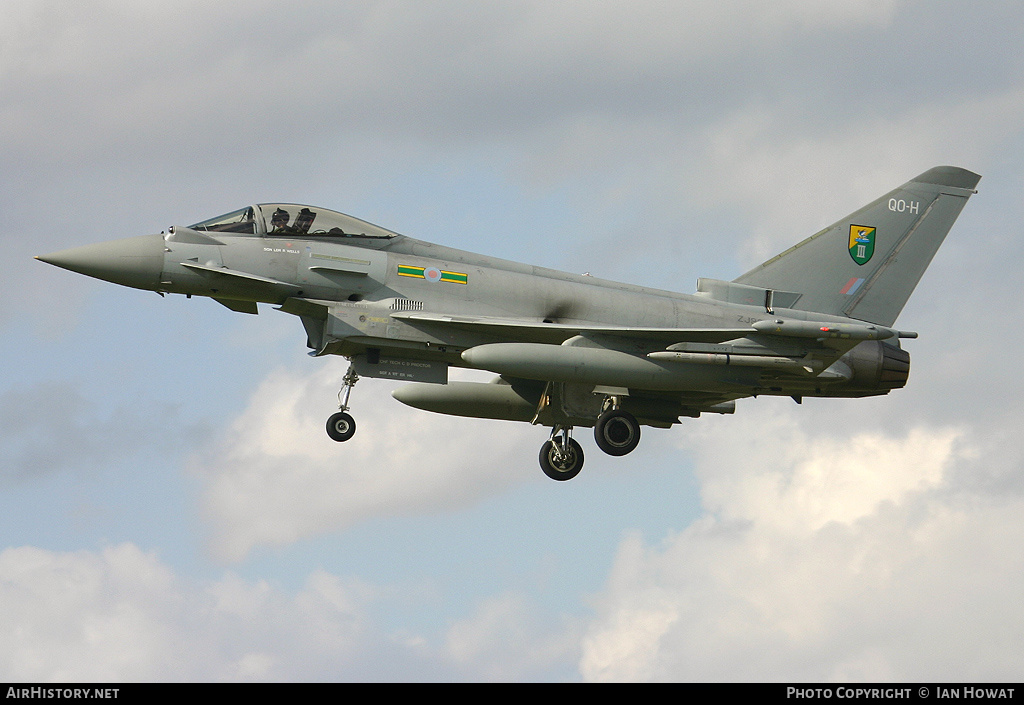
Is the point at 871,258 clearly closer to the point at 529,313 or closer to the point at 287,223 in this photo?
the point at 529,313

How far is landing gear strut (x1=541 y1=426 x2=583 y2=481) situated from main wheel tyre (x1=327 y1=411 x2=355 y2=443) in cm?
474

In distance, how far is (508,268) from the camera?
2128 cm

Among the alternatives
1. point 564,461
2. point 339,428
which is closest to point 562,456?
point 564,461

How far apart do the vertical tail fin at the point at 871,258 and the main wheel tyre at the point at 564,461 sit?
433 cm

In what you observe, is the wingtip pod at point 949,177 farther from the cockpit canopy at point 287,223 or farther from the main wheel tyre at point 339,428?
the main wheel tyre at point 339,428

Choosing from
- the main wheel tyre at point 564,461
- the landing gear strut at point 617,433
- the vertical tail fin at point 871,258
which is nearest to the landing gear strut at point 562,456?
the main wheel tyre at point 564,461

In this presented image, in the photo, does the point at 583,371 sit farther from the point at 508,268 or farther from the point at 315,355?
the point at 315,355

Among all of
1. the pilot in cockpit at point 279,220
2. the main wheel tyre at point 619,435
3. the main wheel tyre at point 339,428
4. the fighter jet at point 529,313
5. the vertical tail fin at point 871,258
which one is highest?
the vertical tail fin at point 871,258

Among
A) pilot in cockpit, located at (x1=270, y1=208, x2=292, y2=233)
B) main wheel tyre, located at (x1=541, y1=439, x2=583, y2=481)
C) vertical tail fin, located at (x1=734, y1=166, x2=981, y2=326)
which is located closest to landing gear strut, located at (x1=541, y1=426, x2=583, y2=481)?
main wheel tyre, located at (x1=541, y1=439, x2=583, y2=481)

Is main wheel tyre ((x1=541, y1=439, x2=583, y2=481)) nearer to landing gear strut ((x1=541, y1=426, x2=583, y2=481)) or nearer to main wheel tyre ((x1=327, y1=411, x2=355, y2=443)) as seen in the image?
landing gear strut ((x1=541, y1=426, x2=583, y2=481))

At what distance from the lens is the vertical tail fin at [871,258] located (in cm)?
2248

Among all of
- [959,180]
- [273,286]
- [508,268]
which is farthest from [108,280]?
[959,180]

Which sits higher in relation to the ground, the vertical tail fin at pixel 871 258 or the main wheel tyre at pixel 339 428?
the vertical tail fin at pixel 871 258
